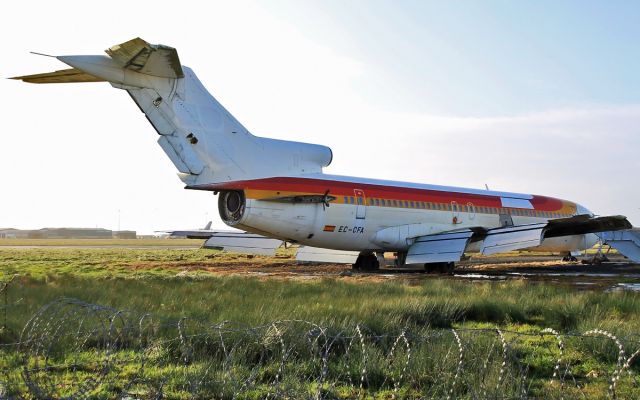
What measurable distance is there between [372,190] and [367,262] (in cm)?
402

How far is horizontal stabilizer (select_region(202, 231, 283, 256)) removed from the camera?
27.0 meters

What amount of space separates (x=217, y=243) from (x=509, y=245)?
12868mm

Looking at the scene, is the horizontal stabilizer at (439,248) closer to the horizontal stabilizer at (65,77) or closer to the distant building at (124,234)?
the horizontal stabilizer at (65,77)

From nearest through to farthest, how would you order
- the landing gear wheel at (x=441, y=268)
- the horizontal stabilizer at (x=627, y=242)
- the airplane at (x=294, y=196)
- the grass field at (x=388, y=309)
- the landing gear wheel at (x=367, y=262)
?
1. the grass field at (x=388, y=309)
2. the airplane at (x=294, y=196)
3. the landing gear wheel at (x=441, y=268)
4. the landing gear wheel at (x=367, y=262)
5. the horizontal stabilizer at (x=627, y=242)

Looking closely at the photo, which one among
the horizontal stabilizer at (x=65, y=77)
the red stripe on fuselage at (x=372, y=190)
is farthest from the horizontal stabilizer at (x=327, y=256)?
the horizontal stabilizer at (x=65, y=77)

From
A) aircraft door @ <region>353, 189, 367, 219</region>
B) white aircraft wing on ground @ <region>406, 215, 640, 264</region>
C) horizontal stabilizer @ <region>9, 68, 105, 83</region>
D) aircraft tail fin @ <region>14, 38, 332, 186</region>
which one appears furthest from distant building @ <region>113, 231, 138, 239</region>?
horizontal stabilizer @ <region>9, 68, 105, 83</region>

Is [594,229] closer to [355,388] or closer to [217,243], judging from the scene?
[217,243]

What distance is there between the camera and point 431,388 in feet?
22.1

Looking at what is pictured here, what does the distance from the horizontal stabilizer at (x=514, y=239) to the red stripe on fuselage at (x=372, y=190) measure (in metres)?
3.44

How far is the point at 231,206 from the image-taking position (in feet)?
67.5

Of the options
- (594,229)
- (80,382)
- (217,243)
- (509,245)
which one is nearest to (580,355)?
(80,382)

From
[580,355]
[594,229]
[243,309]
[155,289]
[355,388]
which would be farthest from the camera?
[594,229]

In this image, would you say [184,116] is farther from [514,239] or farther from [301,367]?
[514,239]

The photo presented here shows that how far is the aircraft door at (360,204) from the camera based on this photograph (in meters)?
23.2
